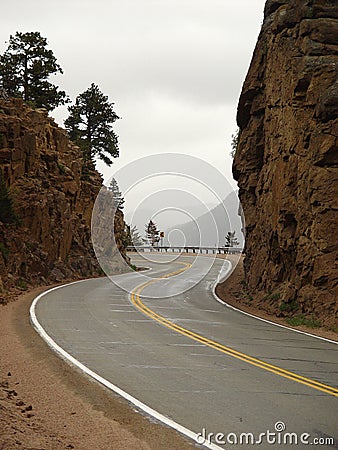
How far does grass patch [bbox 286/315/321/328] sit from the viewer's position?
1910 centimetres

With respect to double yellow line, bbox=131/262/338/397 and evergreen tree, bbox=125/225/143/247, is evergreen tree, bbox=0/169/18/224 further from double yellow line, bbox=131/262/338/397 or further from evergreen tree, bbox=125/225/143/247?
evergreen tree, bbox=125/225/143/247

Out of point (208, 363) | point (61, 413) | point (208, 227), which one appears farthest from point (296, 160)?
point (208, 227)

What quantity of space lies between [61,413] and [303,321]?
13.3m

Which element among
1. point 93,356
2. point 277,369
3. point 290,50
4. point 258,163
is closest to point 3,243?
point 258,163

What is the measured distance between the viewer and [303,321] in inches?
773

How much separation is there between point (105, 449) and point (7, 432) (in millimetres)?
1213

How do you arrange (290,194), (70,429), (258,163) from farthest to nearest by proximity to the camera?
(258,163) < (290,194) < (70,429)

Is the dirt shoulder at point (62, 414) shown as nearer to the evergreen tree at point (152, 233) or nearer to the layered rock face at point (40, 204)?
the layered rock face at point (40, 204)

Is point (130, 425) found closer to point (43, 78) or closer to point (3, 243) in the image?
point (3, 243)

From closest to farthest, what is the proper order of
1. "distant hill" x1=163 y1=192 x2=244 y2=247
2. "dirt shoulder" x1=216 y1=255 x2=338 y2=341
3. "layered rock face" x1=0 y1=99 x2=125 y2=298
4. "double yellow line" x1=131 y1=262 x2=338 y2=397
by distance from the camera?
"double yellow line" x1=131 y1=262 x2=338 y2=397 → "dirt shoulder" x1=216 y1=255 x2=338 y2=341 → "layered rock face" x1=0 y1=99 x2=125 y2=298 → "distant hill" x1=163 y1=192 x2=244 y2=247

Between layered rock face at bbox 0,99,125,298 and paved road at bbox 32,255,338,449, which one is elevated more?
layered rock face at bbox 0,99,125,298

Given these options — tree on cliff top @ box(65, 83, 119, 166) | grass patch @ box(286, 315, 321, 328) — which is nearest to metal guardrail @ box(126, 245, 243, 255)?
tree on cliff top @ box(65, 83, 119, 166)

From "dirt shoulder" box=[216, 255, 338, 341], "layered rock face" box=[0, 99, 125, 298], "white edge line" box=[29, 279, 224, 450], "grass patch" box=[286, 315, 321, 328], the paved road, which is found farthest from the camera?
"layered rock face" box=[0, 99, 125, 298]

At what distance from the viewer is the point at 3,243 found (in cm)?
3038
